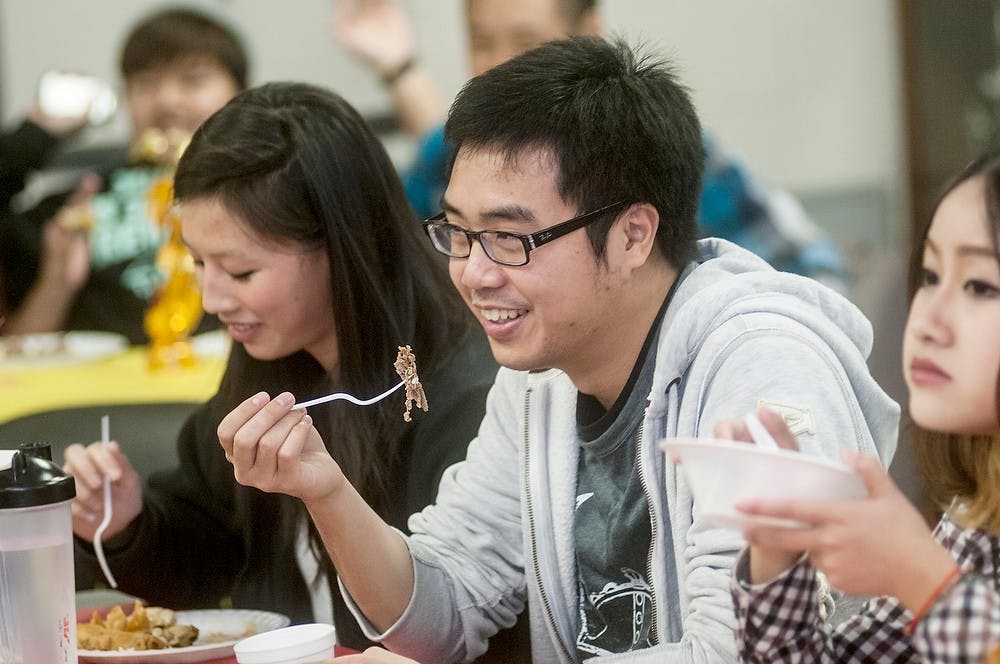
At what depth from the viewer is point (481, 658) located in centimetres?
146

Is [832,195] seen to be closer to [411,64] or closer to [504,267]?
[411,64]

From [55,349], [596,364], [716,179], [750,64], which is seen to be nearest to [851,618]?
[596,364]

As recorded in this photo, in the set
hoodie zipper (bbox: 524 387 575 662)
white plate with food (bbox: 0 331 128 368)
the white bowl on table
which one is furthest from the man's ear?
white plate with food (bbox: 0 331 128 368)

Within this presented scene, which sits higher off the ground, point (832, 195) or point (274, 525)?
point (832, 195)

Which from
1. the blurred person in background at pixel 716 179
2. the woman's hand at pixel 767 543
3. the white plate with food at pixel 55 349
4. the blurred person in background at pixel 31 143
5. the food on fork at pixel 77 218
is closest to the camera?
the woman's hand at pixel 767 543

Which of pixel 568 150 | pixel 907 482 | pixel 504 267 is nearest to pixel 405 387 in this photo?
pixel 504 267

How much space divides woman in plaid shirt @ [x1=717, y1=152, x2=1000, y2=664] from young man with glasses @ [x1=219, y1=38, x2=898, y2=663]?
0.14 m

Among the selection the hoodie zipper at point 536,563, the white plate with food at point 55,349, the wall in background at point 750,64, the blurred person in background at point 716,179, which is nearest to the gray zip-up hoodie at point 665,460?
the hoodie zipper at point 536,563

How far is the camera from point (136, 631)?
52.7 inches

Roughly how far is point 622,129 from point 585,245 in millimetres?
121

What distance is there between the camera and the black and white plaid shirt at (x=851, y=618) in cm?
83

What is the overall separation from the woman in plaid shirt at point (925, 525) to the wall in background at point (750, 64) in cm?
329

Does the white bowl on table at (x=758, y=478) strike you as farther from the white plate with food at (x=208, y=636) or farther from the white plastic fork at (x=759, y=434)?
the white plate with food at (x=208, y=636)

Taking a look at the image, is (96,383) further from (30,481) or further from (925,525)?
(925,525)
